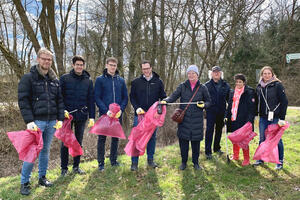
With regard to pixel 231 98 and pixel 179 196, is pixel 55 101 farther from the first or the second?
pixel 231 98

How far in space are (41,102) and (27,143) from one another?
602 mm

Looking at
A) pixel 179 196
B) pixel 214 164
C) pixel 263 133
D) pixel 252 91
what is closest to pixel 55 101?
pixel 179 196

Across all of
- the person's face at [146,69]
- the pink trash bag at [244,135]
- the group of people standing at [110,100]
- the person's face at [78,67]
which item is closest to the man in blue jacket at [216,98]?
the group of people standing at [110,100]

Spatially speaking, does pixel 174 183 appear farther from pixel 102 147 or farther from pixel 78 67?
pixel 78 67

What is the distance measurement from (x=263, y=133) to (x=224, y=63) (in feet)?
43.2

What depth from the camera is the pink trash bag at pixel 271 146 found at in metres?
3.49

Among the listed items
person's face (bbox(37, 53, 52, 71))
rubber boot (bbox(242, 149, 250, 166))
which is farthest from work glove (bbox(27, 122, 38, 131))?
rubber boot (bbox(242, 149, 250, 166))

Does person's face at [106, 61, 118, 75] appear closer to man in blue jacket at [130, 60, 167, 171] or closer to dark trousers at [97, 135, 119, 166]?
man in blue jacket at [130, 60, 167, 171]

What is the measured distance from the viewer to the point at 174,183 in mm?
3482

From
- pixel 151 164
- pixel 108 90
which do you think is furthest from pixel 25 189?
pixel 151 164

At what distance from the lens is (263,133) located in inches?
154

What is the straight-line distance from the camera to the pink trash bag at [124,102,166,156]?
360 cm

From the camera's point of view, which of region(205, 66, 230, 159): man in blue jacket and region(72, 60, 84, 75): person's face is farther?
region(205, 66, 230, 159): man in blue jacket

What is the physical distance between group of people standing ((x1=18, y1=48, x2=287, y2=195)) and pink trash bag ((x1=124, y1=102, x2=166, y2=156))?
0.19 m
